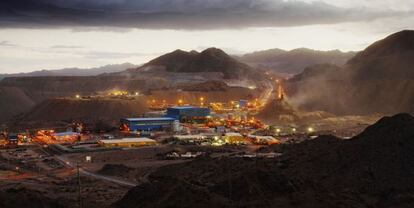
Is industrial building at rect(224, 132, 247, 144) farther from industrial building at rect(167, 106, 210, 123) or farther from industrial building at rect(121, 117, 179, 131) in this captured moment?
industrial building at rect(167, 106, 210, 123)

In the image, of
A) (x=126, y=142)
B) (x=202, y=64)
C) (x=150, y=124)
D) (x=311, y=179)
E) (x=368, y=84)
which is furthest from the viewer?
(x=202, y=64)

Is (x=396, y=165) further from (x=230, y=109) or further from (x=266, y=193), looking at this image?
(x=230, y=109)

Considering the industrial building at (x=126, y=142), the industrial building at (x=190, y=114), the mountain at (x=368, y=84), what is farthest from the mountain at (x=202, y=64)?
the industrial building at (x=126, y=142)

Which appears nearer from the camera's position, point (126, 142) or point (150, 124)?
point (126, 142)

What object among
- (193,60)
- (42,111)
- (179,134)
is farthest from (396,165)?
(193,60)

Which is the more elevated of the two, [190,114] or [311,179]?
[190,114]

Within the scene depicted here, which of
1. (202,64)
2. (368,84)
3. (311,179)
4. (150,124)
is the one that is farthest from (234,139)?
(202,64)

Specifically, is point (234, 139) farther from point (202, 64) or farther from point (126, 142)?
point (202, 64)
